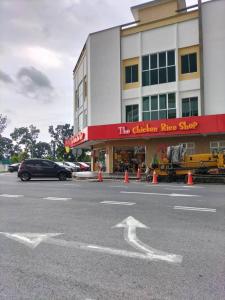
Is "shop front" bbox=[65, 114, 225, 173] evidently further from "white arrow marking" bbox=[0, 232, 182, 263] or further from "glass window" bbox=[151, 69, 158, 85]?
"white arrow marking" bbox=[0, 232, 182, 263]

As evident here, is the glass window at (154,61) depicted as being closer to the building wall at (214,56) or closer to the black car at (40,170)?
the building wall at (214,56)

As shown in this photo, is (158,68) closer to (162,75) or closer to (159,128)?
(162,75)

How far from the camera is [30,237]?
7.38 m

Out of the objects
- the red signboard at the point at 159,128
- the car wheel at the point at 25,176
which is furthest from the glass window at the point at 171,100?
the car wheel at the point at 25,176

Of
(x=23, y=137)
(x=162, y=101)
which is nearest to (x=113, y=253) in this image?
Answer: (x=162, y=101)

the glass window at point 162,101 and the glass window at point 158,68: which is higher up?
the glass window at point 158,68

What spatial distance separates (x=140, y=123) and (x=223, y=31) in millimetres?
9396

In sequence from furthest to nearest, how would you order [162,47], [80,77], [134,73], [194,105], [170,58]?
1. [80,77]
2. [134,73]
3. [162,47]
4. [170,58]
5. [194,105]

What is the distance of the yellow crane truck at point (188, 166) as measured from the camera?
75.7 ft

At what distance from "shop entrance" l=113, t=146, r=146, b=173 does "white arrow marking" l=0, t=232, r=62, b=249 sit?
24.1 metres

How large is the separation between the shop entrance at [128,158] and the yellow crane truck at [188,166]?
628 centimetres

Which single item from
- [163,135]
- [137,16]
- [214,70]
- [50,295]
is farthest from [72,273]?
[137,16]

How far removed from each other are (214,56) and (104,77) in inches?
384

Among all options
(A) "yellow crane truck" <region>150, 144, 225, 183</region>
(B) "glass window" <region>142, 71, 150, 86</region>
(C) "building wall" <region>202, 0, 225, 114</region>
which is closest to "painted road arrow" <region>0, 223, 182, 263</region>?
(A) "yellow crane truck" <region>150, 144, 225, 183</region>
